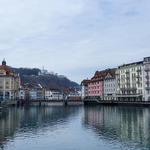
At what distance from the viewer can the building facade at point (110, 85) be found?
17838cm

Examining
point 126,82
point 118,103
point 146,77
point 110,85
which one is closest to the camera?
point 146,77

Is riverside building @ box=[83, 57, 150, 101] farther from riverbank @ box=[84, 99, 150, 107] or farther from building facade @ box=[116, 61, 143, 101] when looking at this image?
riverbank @ box=[84, 99, 150, 107]

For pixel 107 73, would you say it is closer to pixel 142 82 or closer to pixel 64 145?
pixel 142 82

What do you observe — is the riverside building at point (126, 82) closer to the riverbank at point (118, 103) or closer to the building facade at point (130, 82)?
the building facade at point (130, 82)

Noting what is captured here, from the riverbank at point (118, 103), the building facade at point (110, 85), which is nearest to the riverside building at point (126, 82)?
the building facade at point (110, 85)

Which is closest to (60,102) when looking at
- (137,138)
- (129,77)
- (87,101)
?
(87,101)

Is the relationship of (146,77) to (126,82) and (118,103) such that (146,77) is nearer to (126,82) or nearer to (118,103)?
(118,103)

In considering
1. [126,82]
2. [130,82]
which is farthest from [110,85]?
[130,82]

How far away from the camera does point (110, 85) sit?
7175 inches

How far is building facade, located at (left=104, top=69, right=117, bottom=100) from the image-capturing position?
178375 millimetres

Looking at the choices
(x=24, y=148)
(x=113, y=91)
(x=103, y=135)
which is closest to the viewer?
(x=24, y=148)

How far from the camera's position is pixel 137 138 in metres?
48.1

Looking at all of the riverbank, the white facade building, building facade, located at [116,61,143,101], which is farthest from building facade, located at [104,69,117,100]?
the white facade building

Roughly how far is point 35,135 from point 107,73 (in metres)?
136
